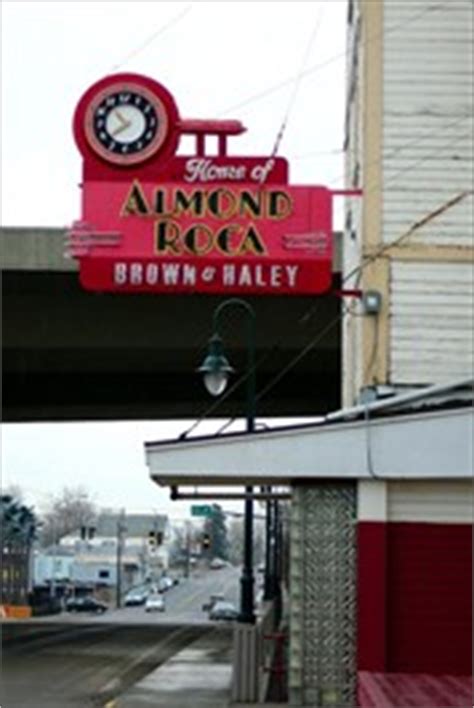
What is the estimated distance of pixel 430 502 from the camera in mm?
16016

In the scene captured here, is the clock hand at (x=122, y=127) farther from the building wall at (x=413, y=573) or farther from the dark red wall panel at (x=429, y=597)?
the dark red wall panel at (x=429, y=597)

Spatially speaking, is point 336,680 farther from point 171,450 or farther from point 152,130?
point 152,130

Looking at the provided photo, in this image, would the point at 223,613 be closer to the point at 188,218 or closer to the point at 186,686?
the point at 186,686

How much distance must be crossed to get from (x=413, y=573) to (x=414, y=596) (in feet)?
0.82

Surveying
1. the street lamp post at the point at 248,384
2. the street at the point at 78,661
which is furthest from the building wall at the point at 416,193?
the street at the point at 78,661

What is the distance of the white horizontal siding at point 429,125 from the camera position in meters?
18.5

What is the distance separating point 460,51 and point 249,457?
252 inches

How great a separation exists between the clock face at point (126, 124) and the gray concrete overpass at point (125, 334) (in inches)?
439

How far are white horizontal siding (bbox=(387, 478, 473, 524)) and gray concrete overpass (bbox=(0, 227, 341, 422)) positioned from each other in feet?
41.4

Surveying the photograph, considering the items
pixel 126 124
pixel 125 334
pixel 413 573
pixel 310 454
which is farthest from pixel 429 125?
pixel 125 334

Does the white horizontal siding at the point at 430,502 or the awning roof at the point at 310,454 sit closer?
the awning roof at the point at 310,454

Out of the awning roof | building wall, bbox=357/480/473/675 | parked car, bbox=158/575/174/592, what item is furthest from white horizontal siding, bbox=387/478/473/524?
parked car, bbox=158/575/174/592

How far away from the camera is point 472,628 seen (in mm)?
15406

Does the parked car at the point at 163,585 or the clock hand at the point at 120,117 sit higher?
the clock hand at the point at 120,117
